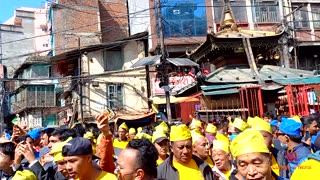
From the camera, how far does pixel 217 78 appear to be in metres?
12.4

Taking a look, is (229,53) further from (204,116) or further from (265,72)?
(204,116)

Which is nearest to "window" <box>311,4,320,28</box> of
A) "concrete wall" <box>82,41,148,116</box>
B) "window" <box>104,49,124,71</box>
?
"concrete wall" <box>82,41,148,116</box>

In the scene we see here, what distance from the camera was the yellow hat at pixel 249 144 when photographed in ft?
8.79

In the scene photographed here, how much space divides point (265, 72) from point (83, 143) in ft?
35.9

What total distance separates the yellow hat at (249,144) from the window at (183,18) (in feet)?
73.7

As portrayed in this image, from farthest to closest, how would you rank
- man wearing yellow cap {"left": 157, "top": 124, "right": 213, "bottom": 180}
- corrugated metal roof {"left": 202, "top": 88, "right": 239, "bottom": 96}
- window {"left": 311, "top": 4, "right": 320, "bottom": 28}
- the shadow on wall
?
the shadow on wall → window {"left": 311, "top": 4, "right": 320, "bottom": 28} → corrugated metal roof {"left": 202, "top": 88, "right": 239, "bottom": 96} → man wearing yellow cap {"left": 157, "top": 124, "right": 213, "bottom": 180}

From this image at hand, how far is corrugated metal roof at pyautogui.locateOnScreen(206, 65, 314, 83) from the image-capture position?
1217 cm

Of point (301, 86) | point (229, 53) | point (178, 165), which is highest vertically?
point (229, 53)

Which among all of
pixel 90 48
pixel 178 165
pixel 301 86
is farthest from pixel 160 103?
pixel 178 165

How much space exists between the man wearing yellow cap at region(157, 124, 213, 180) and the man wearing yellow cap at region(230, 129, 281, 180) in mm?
1434

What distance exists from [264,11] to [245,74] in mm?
15409

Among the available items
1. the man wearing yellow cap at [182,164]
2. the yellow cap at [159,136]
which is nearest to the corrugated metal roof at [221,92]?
the yellow cap at [159,136]

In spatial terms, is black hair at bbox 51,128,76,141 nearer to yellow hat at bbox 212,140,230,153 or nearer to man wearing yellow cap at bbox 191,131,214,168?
man wearing yellow cap at bbox 191,131,214,168

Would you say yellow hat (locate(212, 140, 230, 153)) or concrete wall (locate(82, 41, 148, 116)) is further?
concrete wall (locate(82, 41, 148, 116))
